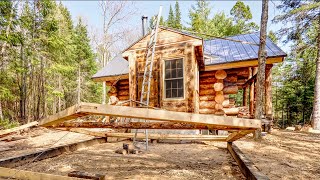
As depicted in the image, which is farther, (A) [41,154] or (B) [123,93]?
(B) [123,93]

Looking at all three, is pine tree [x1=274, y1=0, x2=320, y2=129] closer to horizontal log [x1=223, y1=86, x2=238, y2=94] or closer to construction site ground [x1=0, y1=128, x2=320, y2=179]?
horizontal log [x1=223, y1=86, x2=238, y2=94]

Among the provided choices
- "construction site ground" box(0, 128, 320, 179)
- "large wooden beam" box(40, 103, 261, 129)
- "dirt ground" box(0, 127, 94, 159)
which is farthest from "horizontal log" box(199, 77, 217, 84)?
"large wooden beam" box(40, 103, 261, 129)

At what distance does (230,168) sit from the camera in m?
3.34

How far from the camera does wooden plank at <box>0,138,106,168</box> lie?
3.09 metres

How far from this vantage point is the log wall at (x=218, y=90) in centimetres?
848

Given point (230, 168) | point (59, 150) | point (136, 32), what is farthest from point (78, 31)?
point (230, 168)

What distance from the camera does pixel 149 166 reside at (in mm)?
3504

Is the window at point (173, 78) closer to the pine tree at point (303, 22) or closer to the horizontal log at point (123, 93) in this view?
the horizontal log at point (123, 93)

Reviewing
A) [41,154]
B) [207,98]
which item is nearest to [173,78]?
[207,98]

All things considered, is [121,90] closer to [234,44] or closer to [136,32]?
[234,44]

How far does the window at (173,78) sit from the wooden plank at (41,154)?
337cm

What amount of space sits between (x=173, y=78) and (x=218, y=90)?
2.34 meters

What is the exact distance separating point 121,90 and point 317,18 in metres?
13.5

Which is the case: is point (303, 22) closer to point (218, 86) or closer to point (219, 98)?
point (218, 86)
